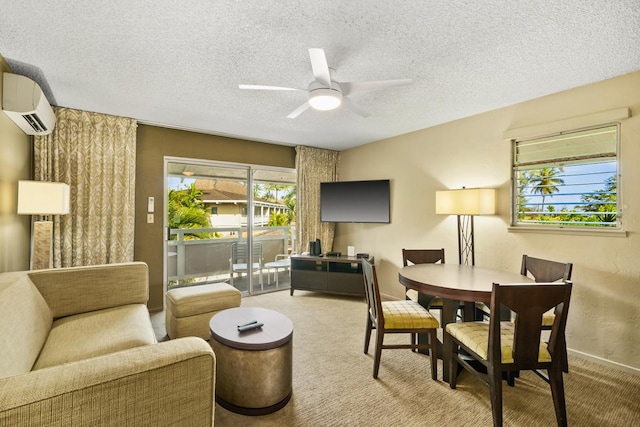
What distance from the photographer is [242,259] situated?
179 inches

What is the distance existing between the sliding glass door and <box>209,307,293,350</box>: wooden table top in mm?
2100

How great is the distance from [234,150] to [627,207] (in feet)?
14.5

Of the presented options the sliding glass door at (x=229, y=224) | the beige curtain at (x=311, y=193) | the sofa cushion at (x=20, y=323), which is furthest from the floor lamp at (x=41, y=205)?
the beige curtain at (x=311, y=193)

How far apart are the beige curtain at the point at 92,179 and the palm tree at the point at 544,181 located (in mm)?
4495

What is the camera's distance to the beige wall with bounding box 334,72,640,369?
2.38 m

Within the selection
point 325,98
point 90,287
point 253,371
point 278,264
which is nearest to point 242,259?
point 278,264

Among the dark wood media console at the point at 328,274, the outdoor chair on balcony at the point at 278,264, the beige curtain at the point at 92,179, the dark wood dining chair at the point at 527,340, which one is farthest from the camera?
the outdoor chair on balcony at the point at 278,264

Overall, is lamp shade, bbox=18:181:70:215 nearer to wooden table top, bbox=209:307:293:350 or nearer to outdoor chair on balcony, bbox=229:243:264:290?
wooden table top, bbox=209:307:293:350

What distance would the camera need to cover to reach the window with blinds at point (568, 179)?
2.52m

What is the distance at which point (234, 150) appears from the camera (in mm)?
4414

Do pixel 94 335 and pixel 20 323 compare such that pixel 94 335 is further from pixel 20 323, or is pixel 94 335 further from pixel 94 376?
pixel 94 376

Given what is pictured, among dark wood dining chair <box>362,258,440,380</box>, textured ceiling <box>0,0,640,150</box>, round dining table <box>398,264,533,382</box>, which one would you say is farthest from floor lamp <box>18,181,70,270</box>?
round dining table <box>398,264,533,382</box>

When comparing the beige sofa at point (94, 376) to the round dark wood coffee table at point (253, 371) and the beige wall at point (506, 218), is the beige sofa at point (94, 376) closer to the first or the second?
the round dark wood coffee table at point (253, 371)

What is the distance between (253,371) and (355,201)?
10.6 feet
